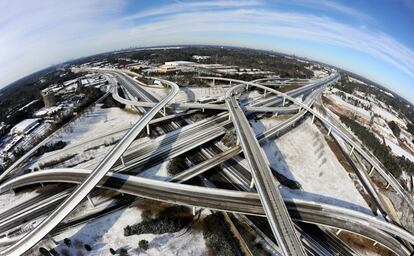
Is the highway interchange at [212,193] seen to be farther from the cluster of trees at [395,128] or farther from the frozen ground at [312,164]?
the cluster of trees at [395,128]

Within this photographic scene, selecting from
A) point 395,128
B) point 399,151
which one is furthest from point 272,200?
point 395,128

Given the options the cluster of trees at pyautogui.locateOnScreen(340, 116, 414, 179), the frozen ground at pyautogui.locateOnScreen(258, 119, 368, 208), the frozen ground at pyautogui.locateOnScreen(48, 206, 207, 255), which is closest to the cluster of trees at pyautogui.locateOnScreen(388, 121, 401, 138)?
the cluster of trees at pyautogui.locateOnScreen(340, 116, 414, 179)

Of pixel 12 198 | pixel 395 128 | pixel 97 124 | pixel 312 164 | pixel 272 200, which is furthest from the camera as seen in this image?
pixel 395 128

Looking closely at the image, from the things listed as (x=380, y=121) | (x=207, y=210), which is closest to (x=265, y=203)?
(x=207, y=210)

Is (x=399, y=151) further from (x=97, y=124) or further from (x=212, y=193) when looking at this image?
(x=97, y=124)

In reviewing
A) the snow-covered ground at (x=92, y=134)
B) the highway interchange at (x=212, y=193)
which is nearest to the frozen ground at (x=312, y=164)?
the highway interchange at (x=212, y=193)

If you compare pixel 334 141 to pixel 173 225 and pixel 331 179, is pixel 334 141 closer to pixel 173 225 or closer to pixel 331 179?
pixel 331 179
